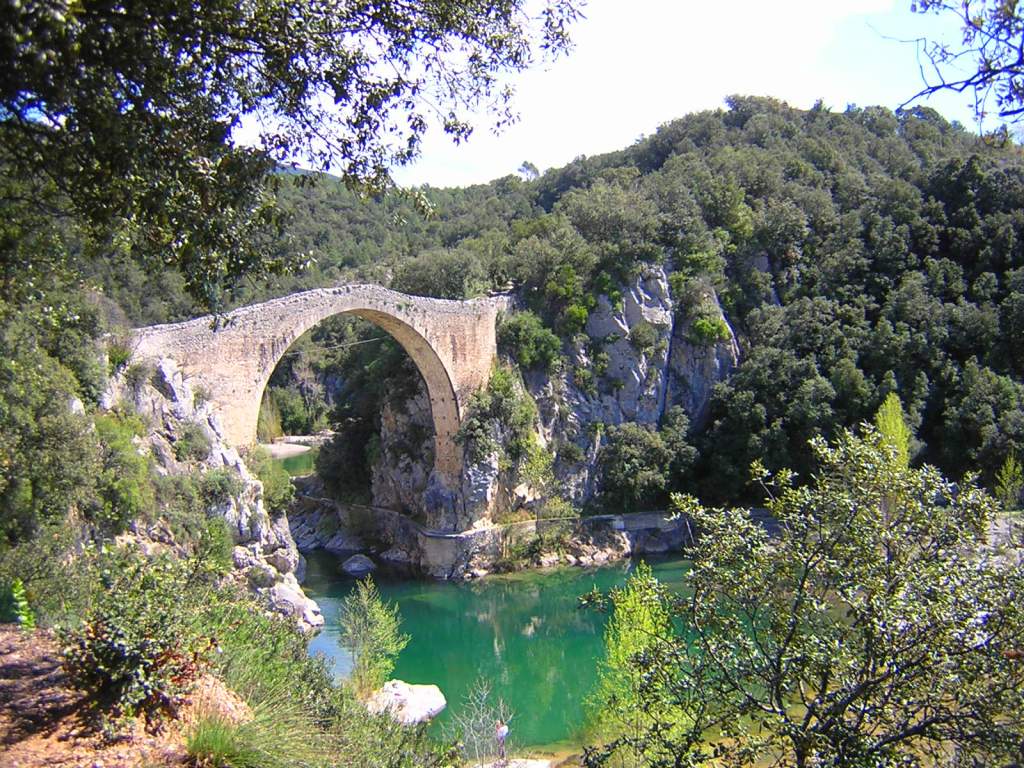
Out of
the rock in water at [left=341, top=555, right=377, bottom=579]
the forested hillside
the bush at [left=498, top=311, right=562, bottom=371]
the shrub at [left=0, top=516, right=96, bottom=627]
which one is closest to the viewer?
the shrub at [left=0, top=516, right=96, bottom=627]

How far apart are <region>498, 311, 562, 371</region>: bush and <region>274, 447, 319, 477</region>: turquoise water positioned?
40.0 ft

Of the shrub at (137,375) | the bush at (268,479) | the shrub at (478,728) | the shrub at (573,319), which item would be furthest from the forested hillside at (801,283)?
the shrub at (478,728)

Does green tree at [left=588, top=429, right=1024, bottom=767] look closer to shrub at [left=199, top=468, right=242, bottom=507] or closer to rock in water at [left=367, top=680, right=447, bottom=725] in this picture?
rock in water at [left=367, top=680, right=447, bottom=725]

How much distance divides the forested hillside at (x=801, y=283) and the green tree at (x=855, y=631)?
55.4 ft

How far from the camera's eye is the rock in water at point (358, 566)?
1988cm

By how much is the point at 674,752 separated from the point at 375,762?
73.7 inches

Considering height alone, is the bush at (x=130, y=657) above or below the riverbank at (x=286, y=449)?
above

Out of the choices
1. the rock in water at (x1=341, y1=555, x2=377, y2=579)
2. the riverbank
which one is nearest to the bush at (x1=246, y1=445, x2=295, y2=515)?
the rock in water at (x1=341, y1=555, x2=377, y2=579)

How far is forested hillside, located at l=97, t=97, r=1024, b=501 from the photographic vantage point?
21.0m

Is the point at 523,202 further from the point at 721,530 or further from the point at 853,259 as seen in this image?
the point at 721,530

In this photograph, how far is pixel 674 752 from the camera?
421 cm

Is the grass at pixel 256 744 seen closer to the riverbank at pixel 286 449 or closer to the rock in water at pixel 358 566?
the rock in water at pixel 358 566

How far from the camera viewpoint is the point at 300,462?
108 feet

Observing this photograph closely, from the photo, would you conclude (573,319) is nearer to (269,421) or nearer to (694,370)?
(694,370)
